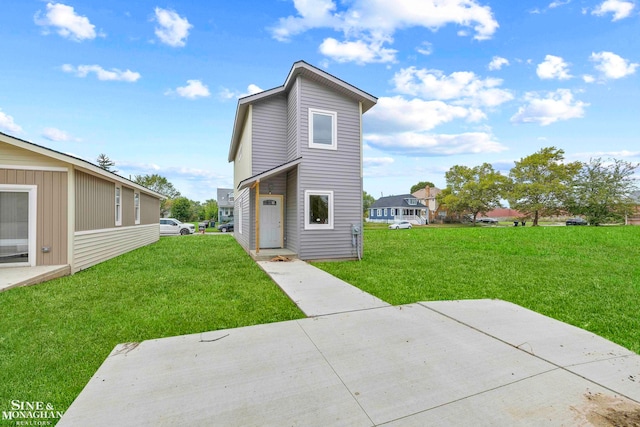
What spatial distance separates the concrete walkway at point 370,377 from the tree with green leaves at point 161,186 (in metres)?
43.5

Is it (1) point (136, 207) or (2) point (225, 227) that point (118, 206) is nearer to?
(1) point (136, 207)

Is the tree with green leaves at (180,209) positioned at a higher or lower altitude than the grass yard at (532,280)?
higher

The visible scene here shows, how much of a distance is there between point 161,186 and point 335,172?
48163 mm

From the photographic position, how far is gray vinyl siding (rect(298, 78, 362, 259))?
29.8 ft

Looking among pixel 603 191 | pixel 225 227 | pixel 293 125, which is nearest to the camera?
pixel 293 125

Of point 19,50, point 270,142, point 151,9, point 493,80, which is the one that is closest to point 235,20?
point 151,9

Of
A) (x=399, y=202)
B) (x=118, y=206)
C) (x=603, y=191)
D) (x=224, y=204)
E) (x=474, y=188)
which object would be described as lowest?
(x=118, y=206)

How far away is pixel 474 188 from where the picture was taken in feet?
120

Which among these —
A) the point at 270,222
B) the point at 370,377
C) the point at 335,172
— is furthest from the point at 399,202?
the point at 370,377

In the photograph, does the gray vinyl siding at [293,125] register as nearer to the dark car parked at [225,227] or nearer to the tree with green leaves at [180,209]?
the dark car parked at [225,227]

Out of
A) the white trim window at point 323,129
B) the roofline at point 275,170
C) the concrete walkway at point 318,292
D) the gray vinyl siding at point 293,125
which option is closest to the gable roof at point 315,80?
the gray vinyl siding at point 293,125

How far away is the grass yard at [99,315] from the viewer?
8.61 feet

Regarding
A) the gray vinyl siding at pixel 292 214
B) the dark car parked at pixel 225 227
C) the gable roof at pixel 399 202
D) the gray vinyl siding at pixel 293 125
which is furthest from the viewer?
the gable roof at pixel 399 202

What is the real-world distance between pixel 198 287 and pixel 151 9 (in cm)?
1128
